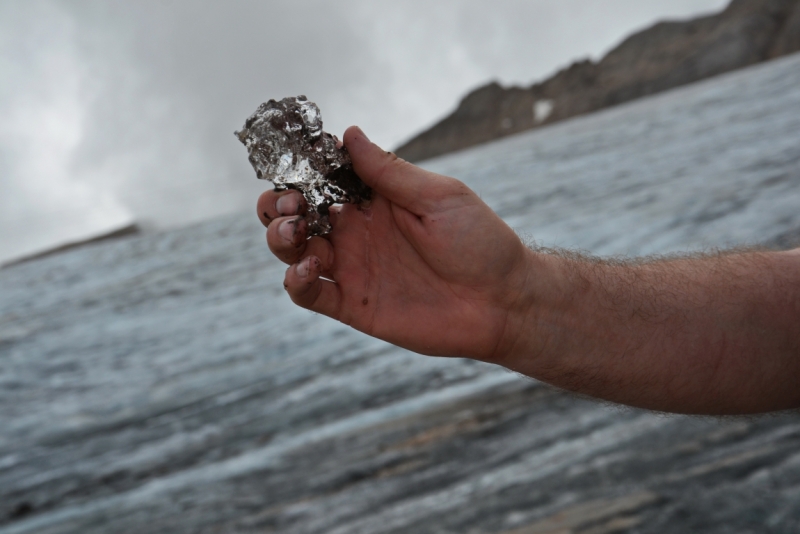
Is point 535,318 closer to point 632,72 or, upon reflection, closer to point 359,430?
point 359,430

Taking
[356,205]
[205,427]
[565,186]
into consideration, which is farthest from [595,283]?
[565,186]

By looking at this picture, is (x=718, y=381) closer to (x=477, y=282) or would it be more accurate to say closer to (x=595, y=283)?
(x=595, y=283)

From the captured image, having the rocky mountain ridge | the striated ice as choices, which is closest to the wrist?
the striated ice

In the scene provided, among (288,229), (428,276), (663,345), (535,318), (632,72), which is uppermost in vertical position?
(632,72)

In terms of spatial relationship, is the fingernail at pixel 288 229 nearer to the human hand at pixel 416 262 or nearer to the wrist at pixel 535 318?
the human hand at pixel 416 262

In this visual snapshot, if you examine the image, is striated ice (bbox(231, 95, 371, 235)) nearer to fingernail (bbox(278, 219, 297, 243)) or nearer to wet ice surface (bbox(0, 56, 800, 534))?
fingernail (bbox(278, 219, 297, 243))

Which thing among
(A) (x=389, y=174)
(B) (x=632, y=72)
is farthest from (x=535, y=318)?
(B) (x=632, y=72)
